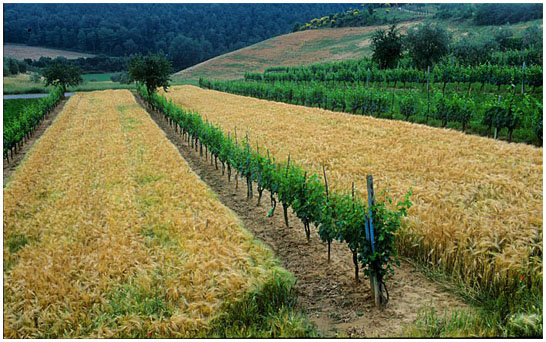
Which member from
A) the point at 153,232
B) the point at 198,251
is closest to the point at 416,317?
the point at 198,251

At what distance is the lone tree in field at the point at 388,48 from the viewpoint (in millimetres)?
48250

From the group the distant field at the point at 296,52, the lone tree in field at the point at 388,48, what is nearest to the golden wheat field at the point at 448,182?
the lone tree in field at the point at 388,48

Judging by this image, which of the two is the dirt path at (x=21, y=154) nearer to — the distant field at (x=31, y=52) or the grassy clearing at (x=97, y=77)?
the distant field at (x=31, y=52)

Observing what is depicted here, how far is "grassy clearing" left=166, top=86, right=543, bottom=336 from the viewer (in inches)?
243

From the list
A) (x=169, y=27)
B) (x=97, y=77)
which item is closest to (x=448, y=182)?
(x=97, y=77)

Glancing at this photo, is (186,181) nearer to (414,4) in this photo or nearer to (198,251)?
(198,251)

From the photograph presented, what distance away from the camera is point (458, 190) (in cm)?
956

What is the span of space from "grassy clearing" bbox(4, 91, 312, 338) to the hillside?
7213 cm

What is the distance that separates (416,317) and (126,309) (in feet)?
14.9

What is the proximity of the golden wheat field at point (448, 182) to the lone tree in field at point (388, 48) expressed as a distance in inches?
1266

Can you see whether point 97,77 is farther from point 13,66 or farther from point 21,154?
point 21,154

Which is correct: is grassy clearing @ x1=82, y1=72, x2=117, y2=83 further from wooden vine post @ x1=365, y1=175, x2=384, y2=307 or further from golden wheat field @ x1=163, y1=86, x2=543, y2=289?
wooden vine post @ x1=365, y1=175, x2=384, y2=307

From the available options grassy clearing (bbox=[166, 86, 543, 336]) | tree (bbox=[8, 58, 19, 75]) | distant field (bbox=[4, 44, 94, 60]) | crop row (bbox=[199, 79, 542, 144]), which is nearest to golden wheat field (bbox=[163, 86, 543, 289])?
grassy clearing (bbox=[166, 86, 543, 336])

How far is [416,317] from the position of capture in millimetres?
6016
